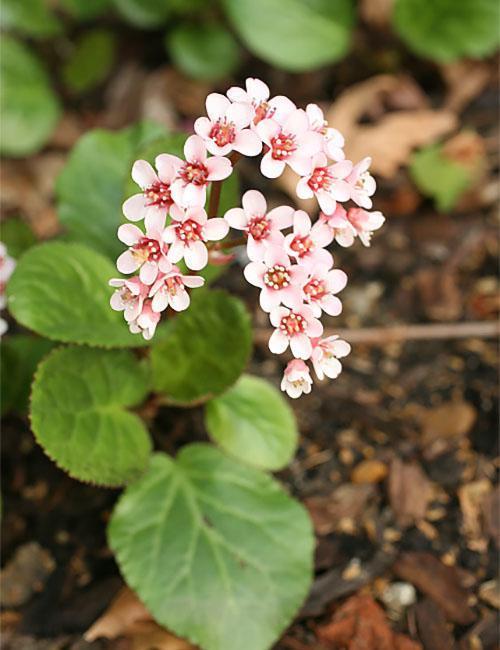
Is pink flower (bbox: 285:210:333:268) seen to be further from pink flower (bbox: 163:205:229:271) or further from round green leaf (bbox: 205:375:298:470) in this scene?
round green leaf (bbox: 205:375:298:470)

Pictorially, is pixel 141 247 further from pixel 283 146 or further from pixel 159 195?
pixel 283 146

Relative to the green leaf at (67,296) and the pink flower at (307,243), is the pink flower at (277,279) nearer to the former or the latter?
the pink flower at (307,243)

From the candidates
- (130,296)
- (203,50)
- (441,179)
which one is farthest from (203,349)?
(203,50)

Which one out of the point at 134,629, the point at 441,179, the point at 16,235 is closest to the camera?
the point at 134,629

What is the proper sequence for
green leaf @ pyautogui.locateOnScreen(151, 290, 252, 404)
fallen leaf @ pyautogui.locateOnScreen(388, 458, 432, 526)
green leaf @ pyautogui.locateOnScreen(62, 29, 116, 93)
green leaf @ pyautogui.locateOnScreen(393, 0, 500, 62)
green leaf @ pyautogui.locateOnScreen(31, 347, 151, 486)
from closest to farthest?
green leaf @ pyautogui.locateOnScreen(31, 347, 151, 486), green leaf @ pyautogui.locateOnScreen(151, 290, 252, 404), fallen leaf @ pyautogui.locateOnScreen(388, 458, 432, 526), green leaf @ pyautogui.locateOnScreen(393, 0, 500, 62), green leaf @ pyautogui.locateOnScreen(62, 29, 116, 93)

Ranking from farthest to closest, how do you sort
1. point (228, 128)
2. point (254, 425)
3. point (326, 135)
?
point (254, 425) < point (326, 135) < point (228, 128)

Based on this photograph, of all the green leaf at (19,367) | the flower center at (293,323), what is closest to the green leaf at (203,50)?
the green leaf at (19,367)

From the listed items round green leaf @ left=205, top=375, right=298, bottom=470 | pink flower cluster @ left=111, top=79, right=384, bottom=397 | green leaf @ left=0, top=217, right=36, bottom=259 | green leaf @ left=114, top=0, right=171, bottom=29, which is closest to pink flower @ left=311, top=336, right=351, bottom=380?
pink flower cluster @ left=111, top=79, right=384, bottom=397
